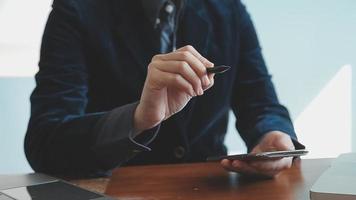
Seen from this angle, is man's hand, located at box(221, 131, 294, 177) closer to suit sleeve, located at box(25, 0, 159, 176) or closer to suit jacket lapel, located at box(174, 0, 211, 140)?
suit sleeve, located at box(25, 0, 159, 176)

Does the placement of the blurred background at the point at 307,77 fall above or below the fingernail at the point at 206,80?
below

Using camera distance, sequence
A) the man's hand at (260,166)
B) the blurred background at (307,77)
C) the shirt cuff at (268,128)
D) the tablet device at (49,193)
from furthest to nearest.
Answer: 1. the blurred background at (307,77)
2. the shirt cuff at (268,128)
3. the man's hand at (260,166)
4. the tablet device at (49,193)

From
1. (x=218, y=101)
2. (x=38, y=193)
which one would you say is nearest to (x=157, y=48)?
(x=218, y=101)

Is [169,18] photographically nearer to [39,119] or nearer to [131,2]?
[131,2]

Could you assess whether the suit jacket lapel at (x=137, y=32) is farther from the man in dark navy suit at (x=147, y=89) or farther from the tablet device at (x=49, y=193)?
the tablet device at (x=49, y=193)

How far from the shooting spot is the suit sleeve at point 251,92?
83 cm

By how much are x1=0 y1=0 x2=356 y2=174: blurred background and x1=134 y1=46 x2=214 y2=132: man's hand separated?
975 mm

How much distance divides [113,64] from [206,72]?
0.27 meters

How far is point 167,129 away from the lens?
786 mm

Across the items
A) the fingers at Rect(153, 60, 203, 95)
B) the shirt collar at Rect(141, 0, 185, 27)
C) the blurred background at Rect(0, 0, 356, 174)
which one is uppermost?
the shirt collar at Rect(141, 0, 185, 27)

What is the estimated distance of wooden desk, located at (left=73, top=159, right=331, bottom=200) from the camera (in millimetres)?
503

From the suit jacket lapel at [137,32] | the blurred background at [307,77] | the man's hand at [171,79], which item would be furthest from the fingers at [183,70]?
the blurred background at [307,77]

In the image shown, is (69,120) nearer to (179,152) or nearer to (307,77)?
(179,152)

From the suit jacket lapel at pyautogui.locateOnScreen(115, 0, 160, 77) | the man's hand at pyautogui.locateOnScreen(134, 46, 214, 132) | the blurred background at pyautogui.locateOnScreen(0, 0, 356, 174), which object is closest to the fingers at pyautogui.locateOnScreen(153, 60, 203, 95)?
the man's hand at pyautogui.locateOnScreen(134, 46, 214, 132)
